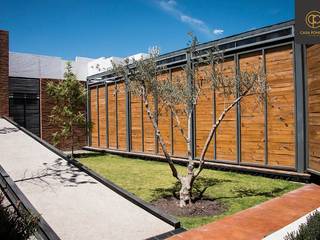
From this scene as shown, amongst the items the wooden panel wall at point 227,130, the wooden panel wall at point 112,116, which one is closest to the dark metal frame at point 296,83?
the wooden panel wall at point 227,130

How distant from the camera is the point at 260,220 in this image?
655 centimetres

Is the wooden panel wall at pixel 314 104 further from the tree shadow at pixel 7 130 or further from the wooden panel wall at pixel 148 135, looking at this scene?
the tree shadow at pixel 7 130

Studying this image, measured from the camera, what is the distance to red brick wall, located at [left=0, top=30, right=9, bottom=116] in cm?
1780

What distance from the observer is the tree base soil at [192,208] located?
23.7 ft

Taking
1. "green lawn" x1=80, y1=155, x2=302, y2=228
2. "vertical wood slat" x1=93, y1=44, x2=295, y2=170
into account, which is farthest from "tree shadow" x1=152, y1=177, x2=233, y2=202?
"vertical wood slat" x1=93, y1=44, x2=295, y2=170

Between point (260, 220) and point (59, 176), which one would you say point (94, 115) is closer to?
point (59, 176)

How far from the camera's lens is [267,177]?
36.2ft

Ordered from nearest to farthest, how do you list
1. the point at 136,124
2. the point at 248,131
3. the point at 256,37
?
1. the point at 256,37
2. the point at 248,131
3. the point at 136,124

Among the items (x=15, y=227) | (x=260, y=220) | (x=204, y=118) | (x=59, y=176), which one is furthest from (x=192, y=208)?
(x=204, y=118)

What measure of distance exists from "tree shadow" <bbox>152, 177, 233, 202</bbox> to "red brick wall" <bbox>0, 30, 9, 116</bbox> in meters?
12.1

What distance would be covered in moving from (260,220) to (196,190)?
9.45ft

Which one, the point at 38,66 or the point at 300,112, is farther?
the point at 38,66

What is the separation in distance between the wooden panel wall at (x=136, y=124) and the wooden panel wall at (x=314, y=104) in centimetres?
878

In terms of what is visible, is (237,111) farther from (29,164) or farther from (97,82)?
(97,82)
